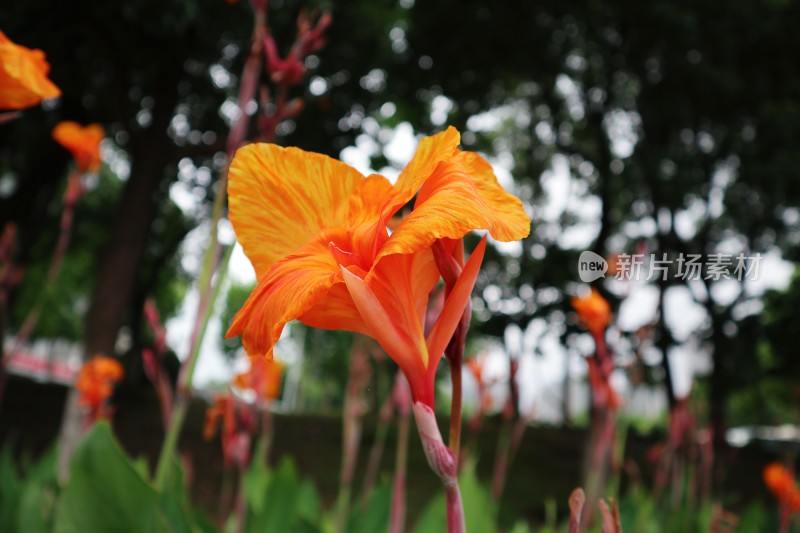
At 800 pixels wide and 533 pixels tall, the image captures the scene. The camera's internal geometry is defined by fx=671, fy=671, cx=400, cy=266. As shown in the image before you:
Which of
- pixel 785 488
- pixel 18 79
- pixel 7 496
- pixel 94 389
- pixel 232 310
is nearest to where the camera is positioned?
pixel 18 79

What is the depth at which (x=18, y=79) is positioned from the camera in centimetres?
71

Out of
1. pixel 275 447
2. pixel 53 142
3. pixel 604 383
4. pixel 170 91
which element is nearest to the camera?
pixel 604 383

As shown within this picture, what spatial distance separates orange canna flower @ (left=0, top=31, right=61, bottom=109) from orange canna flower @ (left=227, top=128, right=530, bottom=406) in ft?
1.04

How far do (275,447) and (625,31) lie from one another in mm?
6652

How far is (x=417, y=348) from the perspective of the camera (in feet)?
1.59

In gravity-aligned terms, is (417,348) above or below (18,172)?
below

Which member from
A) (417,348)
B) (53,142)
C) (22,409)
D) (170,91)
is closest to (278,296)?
(417,348)

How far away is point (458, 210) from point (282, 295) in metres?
0.14


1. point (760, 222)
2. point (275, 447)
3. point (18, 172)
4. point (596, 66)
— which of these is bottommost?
point (275, 447)

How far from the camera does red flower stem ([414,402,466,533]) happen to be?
0.42 metres

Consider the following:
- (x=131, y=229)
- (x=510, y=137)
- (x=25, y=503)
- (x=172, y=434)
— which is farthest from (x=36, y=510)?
(x=510, y=137)

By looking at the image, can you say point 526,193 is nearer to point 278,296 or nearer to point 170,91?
point 170,91

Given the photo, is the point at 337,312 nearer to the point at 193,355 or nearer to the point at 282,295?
the point at 282,295

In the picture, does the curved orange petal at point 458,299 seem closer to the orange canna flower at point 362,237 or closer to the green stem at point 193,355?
the orange canna flower at point 362,237
